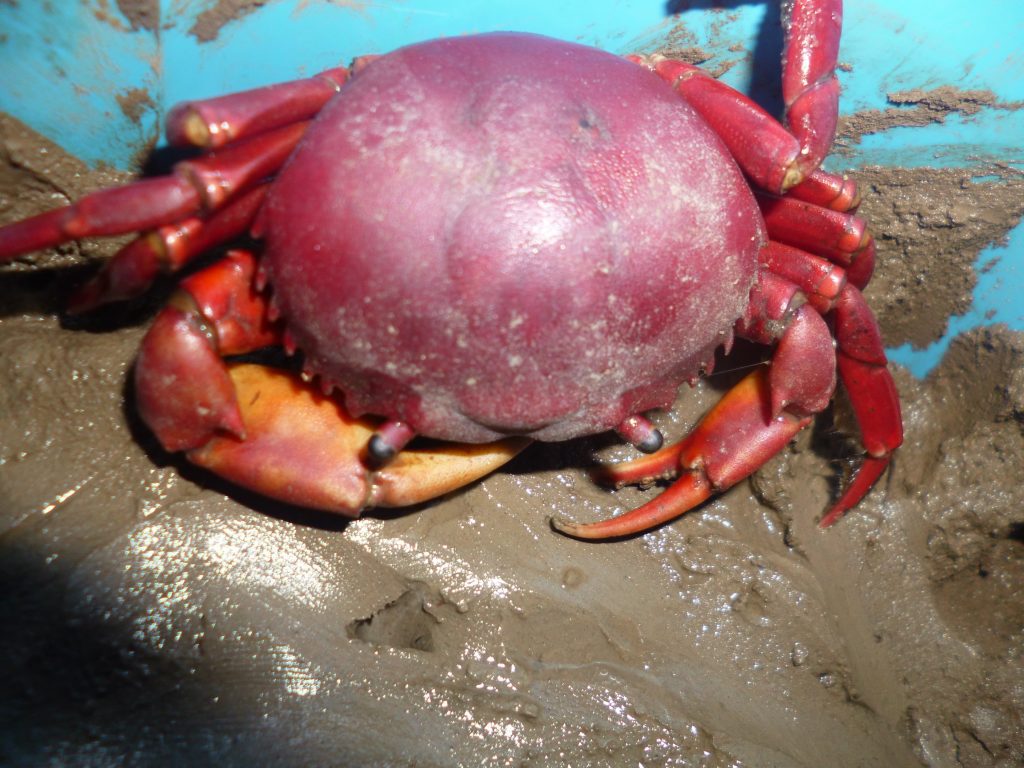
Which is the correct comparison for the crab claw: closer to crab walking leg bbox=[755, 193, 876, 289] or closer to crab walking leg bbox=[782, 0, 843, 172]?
crab walking leg bbox=[755, 193, 876, 289]

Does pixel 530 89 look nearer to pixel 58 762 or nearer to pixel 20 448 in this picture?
pixel 20 448

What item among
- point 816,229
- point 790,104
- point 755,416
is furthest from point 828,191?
point 755,416

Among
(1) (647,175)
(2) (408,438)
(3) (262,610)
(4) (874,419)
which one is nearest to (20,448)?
(3) (262,610)

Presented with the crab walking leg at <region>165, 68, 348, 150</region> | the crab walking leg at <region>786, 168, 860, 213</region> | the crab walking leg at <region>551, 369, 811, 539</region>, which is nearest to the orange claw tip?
the crab walking leg at <region>551, 369, 811, 539</region>

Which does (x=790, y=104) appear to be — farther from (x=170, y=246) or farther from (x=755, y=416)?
(x=170, y=246)

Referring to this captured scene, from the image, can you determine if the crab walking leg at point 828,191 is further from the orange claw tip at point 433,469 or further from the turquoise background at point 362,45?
the orange claw tip at point 433,469

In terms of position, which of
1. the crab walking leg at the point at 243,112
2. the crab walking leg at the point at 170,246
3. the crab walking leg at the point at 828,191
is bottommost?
the crab walking leg at the point at 828,191

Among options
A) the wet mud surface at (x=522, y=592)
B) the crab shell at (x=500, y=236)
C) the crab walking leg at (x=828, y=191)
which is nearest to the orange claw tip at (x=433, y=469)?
the crab shell at (x=500, y=236)

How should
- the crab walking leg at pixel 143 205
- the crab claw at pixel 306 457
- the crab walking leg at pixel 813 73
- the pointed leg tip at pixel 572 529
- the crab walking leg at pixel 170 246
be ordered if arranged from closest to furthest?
the crab walking leg at pixel 143 205, the crab walking leg at pixel 170 246, the crab claw at pixel 306 457, the crab walking leg at pixel 813 73, the pointed leg tip at pixel 572 529
